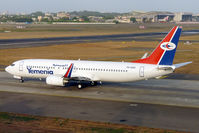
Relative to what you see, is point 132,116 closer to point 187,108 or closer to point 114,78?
point 187,108

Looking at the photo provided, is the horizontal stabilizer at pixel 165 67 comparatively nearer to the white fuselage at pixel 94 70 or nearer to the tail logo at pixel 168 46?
the white fuselage at pixel 94 70

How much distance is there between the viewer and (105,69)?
41156 mm

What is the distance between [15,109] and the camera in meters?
Result: 31.9

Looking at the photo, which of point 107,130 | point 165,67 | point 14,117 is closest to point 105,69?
point 165,67

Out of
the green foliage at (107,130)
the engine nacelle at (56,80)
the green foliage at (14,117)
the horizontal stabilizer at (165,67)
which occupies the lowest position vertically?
the green foliage at (14,117)

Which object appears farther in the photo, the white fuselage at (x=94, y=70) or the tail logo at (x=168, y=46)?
the white fuselage at (x=94, y=70)

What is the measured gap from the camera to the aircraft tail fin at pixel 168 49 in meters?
38.1

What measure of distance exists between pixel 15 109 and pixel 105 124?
36.1 ft

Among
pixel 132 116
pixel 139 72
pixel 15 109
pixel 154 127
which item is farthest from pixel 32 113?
pixel 139 72

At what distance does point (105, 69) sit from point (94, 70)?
171 centimetres

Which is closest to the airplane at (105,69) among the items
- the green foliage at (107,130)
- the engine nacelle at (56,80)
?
the engine nacelle at (56,80)

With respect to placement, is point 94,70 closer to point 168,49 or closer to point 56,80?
point 56,80

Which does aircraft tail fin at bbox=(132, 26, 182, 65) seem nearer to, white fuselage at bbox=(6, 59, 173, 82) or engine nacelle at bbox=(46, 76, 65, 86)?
white fuselage at bbox=(6, 59, 173, 82)

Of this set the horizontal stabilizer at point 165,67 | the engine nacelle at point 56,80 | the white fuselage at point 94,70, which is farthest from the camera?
the engine nacelle at point 56,80
